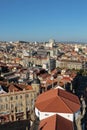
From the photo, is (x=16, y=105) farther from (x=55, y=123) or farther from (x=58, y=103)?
(x=55, y=123)

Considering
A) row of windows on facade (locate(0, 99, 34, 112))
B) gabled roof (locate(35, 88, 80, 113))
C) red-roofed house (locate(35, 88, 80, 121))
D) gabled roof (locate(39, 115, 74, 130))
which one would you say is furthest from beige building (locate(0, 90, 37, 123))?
gabled roof (locate(39, 115, 74, 130))

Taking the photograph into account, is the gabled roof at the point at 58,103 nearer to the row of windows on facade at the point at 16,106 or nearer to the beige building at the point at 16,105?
the beige building at the point at 16,105

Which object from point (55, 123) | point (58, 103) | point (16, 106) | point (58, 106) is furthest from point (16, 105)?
point (55, 123)

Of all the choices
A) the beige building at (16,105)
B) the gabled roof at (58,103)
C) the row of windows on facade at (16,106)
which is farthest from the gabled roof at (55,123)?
the row of windows on facade at (16,106)

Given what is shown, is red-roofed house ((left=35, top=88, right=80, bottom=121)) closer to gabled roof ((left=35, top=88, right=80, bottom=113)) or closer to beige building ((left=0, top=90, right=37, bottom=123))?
gabled roof ((left=35, top=88, right=80, bottom=113))

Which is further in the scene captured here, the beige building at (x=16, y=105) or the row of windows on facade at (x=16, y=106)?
the row of windows on facade at (x=16, y=106)

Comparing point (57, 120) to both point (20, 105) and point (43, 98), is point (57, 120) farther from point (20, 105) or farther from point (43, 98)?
point (20, 105)
